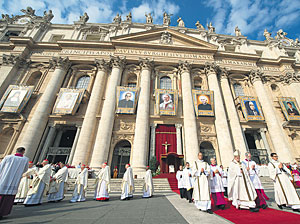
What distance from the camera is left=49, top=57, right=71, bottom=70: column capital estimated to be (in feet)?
52.7

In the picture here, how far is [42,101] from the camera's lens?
13781 mm

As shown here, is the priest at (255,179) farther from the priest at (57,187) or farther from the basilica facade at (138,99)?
the basilica facade at (138,99)

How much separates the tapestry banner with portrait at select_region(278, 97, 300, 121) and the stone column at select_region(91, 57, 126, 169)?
18165 mm

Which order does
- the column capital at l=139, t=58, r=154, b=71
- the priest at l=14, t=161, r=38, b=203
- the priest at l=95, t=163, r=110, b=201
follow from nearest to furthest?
the priest at l=14, t=161, r=38, b=203 < the priest at l=95, t=163, r=110, b=201 < the column capital at l=139, t=58, r=154, b=71

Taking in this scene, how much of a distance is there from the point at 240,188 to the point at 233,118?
11917mm

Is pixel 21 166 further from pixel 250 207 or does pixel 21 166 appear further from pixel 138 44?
pixel 138 44

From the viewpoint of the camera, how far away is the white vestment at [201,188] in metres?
3.93

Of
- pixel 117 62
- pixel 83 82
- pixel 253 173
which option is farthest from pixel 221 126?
pixel 83 82

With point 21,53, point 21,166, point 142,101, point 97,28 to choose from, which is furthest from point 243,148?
point 21,53

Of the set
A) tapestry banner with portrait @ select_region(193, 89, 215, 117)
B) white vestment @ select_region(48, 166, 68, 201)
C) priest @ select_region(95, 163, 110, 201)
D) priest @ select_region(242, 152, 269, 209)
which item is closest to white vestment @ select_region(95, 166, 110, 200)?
priest @ select_region(95, 163, 110, 201)

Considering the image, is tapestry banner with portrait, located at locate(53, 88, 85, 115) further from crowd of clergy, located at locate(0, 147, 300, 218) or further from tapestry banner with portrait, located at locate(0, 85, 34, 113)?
crowd of clergy, located at locate(0, 147, 300, 218)

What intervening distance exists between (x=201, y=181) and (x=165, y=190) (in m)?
5.59

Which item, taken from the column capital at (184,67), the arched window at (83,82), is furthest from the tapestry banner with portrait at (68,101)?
the column capital at (184,67)

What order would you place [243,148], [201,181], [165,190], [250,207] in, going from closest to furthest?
[250,207] < [201,181] < [165,190] < [243,148]
